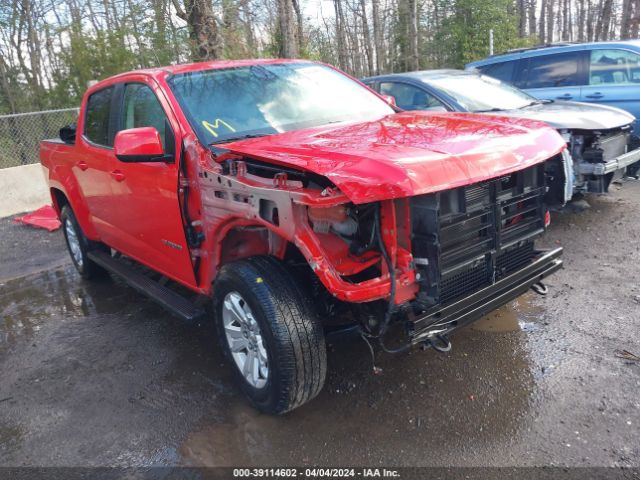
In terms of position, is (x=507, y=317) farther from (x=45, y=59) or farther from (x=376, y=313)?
(x=45, y=59)

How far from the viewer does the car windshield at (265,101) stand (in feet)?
11.6

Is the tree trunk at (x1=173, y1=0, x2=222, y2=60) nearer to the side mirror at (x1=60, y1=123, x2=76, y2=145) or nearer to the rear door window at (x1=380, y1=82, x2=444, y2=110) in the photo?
the rear door window at (x1=380, y1=82, x2=444, y2=110)

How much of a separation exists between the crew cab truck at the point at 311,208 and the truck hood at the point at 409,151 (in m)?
0.01

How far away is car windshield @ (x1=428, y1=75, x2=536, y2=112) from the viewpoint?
257 inches

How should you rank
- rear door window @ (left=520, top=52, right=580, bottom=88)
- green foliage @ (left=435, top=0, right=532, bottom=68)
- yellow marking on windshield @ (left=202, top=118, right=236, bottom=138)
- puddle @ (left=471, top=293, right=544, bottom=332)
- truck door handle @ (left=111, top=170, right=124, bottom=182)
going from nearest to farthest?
yellow marking on windshield @ (left=202, top=118, right=236, bottom=138), puddle @ (left=471, top=293, right=544, bottom=332), truck door handle @ (left=111, top=170, right=124, bottom=182), rear door window @ (left=520, top=52, right=580, bottom=88), green foliage @ (left=435, top=0, right=532, bottom=68)

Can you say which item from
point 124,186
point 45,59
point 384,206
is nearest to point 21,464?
point 124,186

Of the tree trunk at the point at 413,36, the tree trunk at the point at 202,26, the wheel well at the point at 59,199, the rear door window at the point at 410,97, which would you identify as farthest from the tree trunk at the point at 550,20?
the wheel well at the point at 59,199

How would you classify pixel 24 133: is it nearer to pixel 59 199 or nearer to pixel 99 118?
pixel 59 199

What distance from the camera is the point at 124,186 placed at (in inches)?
163

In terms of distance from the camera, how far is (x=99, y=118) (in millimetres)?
4715

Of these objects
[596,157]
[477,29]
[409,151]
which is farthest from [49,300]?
[477,29]

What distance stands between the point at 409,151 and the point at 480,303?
0.91 m

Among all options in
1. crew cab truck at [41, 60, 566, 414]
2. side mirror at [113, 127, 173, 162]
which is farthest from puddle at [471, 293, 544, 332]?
side mirror at [113, 127, 173, 162]

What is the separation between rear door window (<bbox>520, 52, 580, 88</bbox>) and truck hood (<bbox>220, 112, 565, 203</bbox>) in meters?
5.78
